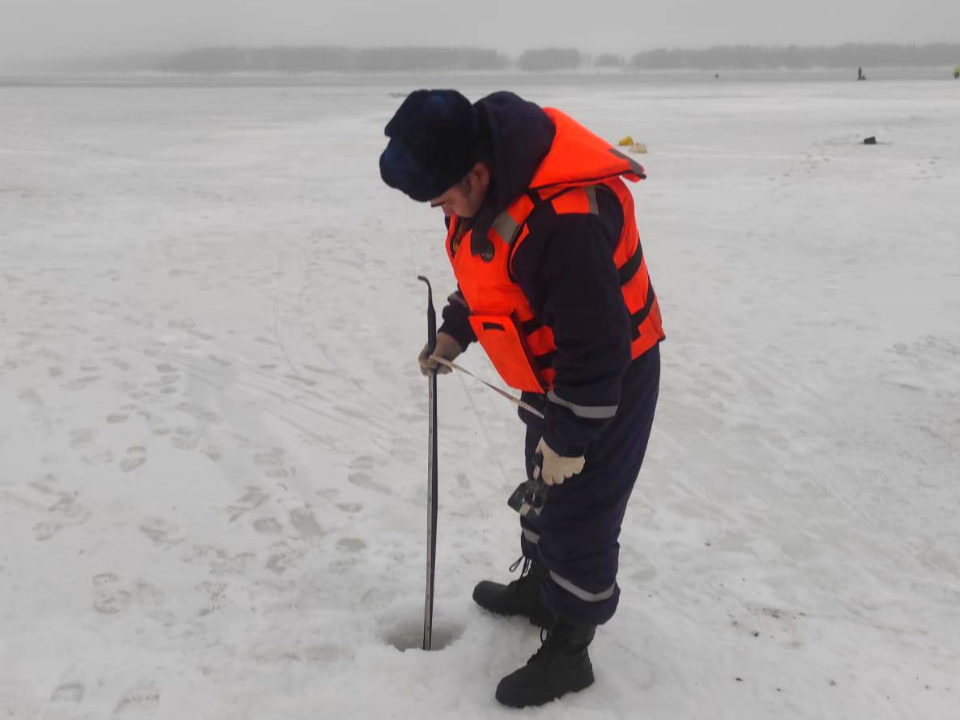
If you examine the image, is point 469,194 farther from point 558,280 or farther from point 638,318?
point 638,318

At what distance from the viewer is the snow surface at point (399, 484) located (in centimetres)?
247

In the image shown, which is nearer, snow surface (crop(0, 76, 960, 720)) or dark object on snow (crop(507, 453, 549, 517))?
dark object on snow (crop(507, 453, 549, 517))

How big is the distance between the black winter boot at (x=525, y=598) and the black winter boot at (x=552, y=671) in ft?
0.81

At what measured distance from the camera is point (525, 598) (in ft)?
8.80

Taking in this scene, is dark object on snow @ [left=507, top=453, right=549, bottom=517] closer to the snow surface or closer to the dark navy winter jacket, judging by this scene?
the dark navy winter jacket

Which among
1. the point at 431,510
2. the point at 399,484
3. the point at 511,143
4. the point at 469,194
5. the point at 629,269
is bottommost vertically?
the point at 399,484

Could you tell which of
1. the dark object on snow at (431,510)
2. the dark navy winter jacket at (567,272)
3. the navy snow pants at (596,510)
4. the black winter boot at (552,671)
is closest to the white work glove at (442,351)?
the dark object on snow at (431,510)

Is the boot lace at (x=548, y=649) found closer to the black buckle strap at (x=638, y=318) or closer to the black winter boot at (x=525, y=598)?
the black winter boot at (x=525, y=598)

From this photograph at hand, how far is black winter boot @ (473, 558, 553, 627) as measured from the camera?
2.66 meters

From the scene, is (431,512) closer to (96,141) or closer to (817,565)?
(817,565)

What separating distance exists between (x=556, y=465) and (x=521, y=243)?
0.59 meters

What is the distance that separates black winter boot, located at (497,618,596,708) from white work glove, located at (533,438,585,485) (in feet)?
1.94

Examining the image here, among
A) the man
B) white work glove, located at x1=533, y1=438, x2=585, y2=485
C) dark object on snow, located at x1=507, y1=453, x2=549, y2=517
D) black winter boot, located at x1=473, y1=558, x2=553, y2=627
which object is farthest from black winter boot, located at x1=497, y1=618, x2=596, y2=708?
white work glove, located at x1=533, y1=438, x2=585, y2=485

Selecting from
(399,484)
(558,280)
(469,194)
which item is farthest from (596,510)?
(399,484)
